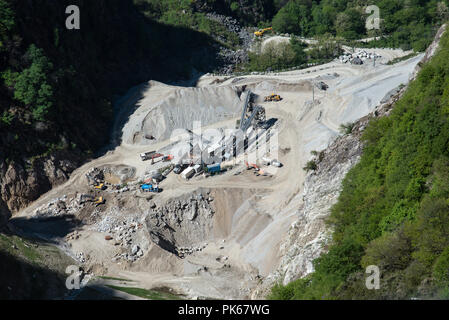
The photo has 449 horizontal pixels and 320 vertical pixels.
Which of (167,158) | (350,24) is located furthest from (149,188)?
(350,24)

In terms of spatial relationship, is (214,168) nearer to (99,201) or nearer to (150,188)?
(150,188)

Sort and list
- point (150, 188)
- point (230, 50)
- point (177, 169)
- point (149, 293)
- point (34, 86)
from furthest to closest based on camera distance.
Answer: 1. point (230, 50)
2. point (34, 86)
3. point (177, 169)
4. point (150, 188)
5. point (149, 293)

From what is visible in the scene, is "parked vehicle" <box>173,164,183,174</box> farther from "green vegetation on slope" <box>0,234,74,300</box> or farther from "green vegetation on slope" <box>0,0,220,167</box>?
"green vegetation on slope" <box>0,234,74,300</box>

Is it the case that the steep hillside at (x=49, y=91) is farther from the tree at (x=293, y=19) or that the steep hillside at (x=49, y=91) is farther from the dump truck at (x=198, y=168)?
the tree at (x=293, y=19)

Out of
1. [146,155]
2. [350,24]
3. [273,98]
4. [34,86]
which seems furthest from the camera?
[350,24]

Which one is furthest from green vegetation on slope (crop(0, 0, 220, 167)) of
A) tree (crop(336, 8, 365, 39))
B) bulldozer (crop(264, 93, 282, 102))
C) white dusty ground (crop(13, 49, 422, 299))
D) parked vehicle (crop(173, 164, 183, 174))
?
tree (crop(336, 8, 365, 39))

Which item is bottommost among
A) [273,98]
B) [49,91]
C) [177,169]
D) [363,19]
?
[177,169]

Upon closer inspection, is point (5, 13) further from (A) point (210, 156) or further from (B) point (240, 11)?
(B) point (240, 11)
